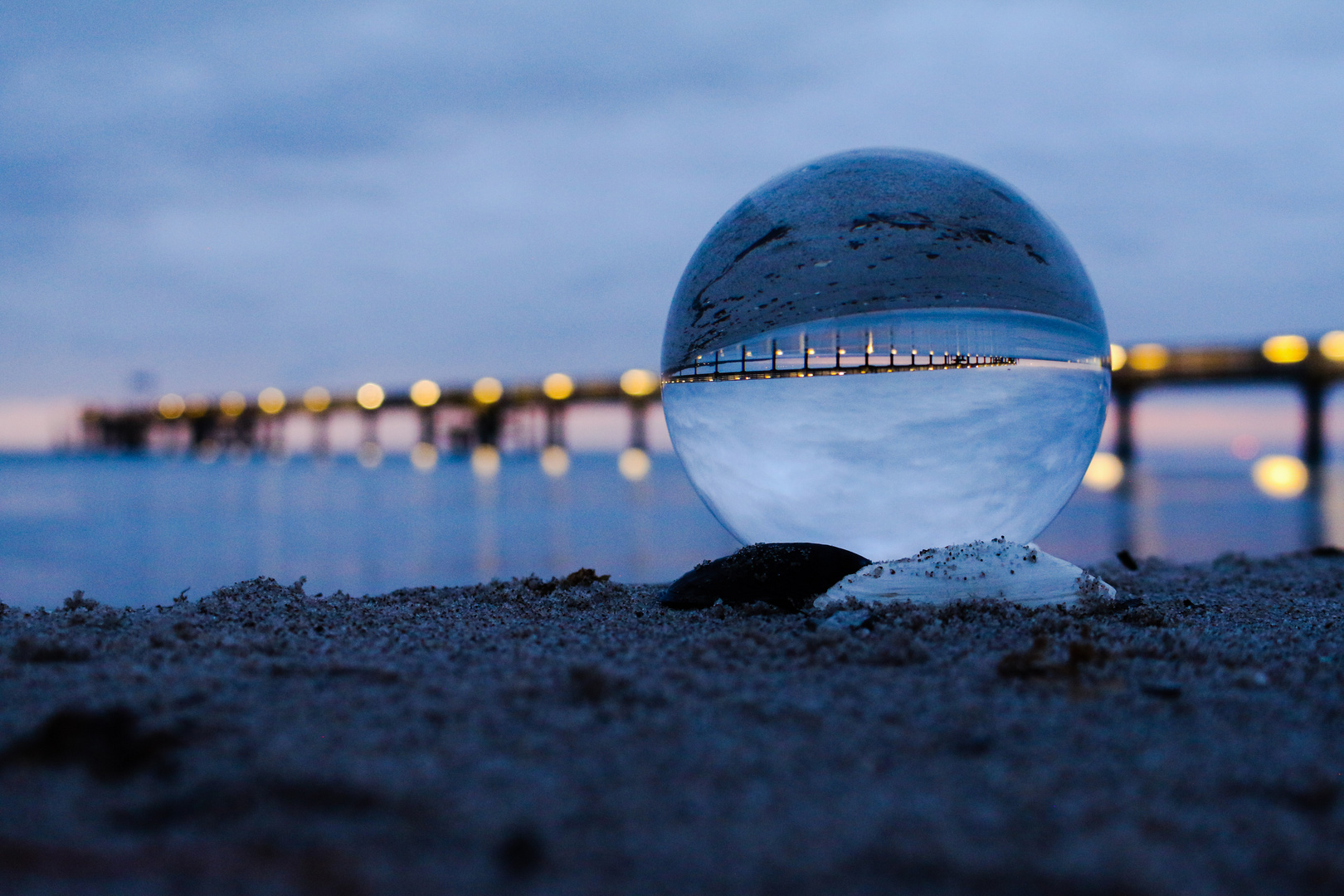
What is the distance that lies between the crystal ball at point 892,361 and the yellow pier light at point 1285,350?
175ft

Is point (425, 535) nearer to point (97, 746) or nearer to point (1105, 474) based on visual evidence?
point (97, 746)

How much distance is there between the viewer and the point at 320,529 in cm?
1770

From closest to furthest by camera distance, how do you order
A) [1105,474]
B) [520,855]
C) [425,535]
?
[520,855]
[425,535]
[1105,474]

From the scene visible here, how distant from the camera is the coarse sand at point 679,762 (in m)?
1.62

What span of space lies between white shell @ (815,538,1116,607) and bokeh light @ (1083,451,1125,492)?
9.58 m

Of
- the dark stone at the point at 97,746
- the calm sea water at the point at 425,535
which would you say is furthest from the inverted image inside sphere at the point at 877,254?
the calm sea water at the point at 425,535

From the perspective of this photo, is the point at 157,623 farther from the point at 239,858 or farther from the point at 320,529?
the point at 320,529

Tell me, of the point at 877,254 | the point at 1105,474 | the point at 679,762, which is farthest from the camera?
the point at 1105,474

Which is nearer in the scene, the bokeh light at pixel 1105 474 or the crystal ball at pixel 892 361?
the crystal ball at pixel 892 361

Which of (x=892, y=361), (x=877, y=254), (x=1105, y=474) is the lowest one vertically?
→ (x=1105, y=474)

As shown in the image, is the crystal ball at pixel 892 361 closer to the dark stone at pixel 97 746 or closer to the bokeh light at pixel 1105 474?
the dark stone at pixel 97 746

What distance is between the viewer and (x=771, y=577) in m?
4.56

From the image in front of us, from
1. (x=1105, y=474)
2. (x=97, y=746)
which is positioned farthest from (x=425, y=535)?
(x=1105, y=474)

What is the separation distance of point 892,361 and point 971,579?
3.54 ft
